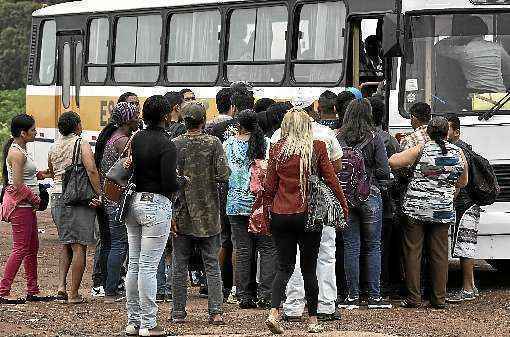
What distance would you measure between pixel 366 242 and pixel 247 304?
1216 mm

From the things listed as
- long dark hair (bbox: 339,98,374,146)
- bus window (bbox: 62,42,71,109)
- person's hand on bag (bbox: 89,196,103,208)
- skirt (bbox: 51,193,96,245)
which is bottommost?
skirt (bbox: 51,193,96,245)

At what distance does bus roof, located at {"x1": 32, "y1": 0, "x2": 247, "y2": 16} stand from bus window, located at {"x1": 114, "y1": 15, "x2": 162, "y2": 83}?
18 centimetres

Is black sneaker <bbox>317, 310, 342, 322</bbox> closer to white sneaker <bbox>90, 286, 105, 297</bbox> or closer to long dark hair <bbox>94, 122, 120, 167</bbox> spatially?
long dark hair <bbox>94, 122, 120, 167</bbox>

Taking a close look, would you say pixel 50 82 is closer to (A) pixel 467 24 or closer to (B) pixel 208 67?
(B) pixel 208 67

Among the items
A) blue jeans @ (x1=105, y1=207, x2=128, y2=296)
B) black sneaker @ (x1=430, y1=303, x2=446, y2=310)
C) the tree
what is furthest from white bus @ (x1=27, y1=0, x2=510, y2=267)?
the tree

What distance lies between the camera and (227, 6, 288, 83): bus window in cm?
1731

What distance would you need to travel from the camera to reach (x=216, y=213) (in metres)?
11.7

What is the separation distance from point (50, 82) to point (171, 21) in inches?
160

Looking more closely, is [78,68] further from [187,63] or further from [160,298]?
[160,298]

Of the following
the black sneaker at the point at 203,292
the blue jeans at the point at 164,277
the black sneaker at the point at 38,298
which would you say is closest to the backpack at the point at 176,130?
the blue jeans at the point at 164,277

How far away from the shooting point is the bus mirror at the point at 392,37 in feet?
46.9

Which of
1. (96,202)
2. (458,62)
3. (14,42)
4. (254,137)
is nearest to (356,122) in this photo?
(254,137)

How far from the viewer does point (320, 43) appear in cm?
1662

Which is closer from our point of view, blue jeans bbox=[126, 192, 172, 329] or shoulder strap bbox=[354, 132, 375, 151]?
blue jeans bbox=[126, 192, 172, 329]
